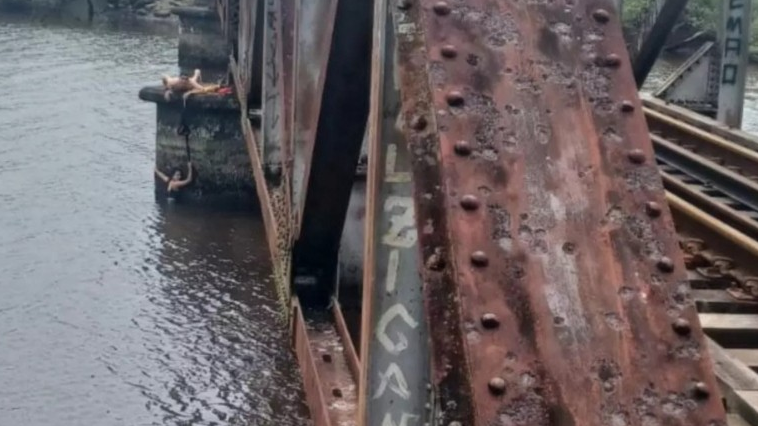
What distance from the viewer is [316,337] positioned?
5375mm

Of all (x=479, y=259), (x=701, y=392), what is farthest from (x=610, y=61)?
(x=701, y=392)

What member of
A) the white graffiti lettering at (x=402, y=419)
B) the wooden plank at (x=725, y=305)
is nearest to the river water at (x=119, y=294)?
the wooden plank at (x=725, y=305)

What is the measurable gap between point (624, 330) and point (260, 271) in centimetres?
1003

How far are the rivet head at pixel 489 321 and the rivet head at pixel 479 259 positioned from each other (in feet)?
0.28

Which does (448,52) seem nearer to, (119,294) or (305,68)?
(305,68)

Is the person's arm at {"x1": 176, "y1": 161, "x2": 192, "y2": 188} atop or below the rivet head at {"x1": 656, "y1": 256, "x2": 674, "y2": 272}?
below

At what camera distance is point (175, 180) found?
46.2 ft

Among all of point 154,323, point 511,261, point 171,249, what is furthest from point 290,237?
point 171,249

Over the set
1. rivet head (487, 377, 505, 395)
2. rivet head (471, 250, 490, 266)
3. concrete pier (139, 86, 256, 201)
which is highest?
rivet head (471, 250, 490, 266)

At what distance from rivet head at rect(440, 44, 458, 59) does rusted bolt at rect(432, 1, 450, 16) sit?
61 millimetres

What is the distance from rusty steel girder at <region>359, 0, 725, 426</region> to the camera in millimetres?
1765

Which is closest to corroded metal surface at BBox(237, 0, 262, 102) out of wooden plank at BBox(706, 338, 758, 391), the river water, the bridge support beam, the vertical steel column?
the river water

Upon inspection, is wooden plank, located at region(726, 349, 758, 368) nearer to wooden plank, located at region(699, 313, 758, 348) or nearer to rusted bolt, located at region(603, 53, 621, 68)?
wooden plank, located at region(699, 313, 758, 348)

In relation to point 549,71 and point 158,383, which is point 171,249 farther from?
point 549,71
